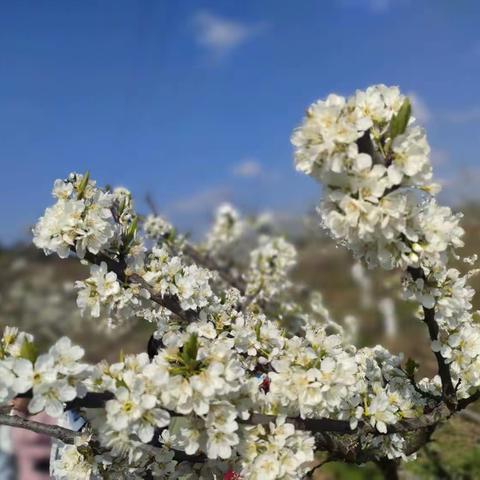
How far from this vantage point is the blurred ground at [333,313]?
14.3 feet

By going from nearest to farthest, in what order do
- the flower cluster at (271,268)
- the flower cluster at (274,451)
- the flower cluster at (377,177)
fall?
the flower cluster at (377,177)
the flower cluster at (274,451)
the flower cluster at (271,268)

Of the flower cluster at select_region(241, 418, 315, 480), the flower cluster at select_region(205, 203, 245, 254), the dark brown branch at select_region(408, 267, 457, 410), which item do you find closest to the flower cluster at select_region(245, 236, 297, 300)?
the flower cluster at select_region(205, 203, 245, 254)

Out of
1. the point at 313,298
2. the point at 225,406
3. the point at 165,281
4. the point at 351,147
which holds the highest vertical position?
the point at 313,298

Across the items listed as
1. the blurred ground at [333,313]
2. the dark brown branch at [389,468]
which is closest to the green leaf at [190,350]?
the dark brown branch at [389,468]

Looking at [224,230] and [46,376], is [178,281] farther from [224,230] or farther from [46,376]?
[224,230]

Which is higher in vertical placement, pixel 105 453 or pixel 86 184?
pixel 86 184

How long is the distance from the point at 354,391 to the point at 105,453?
0.84m

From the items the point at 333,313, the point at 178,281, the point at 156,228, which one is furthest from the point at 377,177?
the point at 333,313

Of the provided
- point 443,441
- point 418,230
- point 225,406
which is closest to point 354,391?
point 225,406

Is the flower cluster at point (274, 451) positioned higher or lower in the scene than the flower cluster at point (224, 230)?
lower

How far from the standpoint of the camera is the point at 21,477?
200 inches

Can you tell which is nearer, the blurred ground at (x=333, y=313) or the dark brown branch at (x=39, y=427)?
the dark brown branch at (x=39, y=427)

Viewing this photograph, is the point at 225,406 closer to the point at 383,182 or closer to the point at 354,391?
the point at 354,391

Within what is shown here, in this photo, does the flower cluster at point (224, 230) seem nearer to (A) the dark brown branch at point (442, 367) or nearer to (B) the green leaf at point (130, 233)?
(B) the green leaf at point (130, 233)
